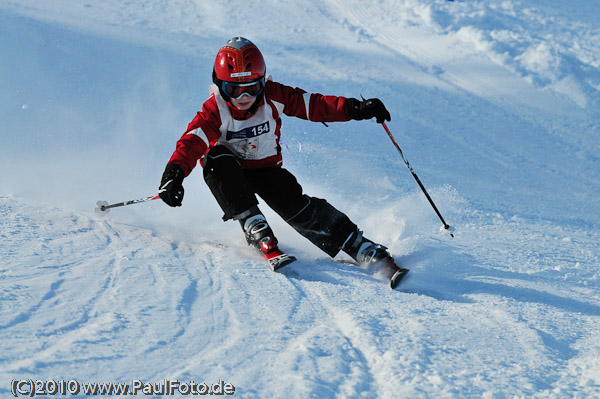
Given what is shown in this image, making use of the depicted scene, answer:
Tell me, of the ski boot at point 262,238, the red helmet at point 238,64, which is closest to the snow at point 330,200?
the ski boot at point 262,238

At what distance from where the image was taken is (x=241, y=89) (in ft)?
12.1

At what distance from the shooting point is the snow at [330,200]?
2.25 m

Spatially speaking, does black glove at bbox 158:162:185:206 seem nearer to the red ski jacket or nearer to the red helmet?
the red ski jacket

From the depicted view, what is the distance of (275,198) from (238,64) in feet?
3.02

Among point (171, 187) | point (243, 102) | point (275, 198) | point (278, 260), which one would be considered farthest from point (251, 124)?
point (278, 260)

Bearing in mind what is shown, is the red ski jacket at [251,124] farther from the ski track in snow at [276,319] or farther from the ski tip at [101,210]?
the ski tip at [101,210]

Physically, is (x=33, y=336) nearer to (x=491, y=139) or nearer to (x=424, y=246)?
(x=424, y=246)

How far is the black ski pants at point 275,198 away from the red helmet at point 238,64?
0.48 m

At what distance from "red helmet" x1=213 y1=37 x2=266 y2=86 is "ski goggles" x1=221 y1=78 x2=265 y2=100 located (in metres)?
0.03

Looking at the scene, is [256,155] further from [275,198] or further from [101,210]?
[101,210]

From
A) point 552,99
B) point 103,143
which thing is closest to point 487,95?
point 552,99

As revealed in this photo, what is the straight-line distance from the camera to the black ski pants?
372 cm

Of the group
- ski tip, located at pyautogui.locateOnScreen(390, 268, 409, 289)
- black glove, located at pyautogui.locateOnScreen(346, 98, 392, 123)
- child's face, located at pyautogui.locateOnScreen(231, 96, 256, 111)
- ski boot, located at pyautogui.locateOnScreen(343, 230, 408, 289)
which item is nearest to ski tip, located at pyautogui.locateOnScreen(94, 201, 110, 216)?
child's face, located at pyautogui.locateOnScreen(231, 96, 256, 111)

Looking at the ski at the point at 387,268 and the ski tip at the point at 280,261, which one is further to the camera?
the ski at the point at 387,268
